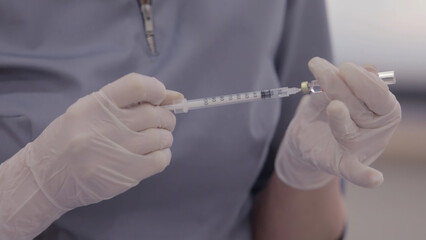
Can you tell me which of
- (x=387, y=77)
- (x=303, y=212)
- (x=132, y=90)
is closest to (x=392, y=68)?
(x=303, y=212)

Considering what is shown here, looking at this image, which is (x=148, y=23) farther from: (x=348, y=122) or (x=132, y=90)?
(x=348, y=122)

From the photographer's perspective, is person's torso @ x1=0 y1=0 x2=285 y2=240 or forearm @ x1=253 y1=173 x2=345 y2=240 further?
forearm @ x1=253 y1=173 x2=345 y2=240

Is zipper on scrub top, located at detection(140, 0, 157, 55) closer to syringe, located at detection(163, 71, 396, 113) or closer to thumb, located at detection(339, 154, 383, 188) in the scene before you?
syringe, located at detection(163, 71, 396, 113)

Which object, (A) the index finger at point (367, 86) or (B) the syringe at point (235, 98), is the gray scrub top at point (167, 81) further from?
(A) the index finger at point (367, 86)

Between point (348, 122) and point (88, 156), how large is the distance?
387 millimetres

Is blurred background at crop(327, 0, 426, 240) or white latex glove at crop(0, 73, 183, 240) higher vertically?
white latex glove at crop(0, 73, 183, 240)

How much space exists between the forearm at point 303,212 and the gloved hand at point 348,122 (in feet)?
0.53

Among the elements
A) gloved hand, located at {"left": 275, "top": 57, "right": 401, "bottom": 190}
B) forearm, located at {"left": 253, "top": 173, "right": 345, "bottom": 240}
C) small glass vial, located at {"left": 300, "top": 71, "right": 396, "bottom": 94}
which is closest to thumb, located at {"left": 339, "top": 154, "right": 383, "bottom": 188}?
gloved hand, located at {"left": 275, "top": 57, "right": 401, "bottom": 190}

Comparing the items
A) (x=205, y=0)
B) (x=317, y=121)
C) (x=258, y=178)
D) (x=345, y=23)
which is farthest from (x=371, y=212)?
(x=205, y=0)

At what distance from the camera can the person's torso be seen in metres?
0.74

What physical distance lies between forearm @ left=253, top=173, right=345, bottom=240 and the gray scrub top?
0.35ft

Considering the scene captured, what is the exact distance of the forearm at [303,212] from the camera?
0.96 metres

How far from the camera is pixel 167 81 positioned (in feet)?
2.62

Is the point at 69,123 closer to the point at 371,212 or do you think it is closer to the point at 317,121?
the point at 317,121
